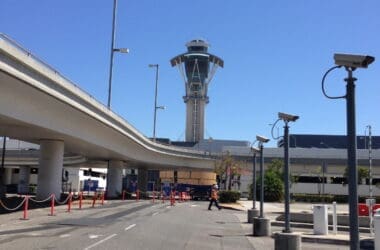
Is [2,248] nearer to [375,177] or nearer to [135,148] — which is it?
[135,148]

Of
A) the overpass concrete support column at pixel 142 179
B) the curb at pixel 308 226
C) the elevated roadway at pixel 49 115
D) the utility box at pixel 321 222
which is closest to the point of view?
the utility box at pixel 321 222

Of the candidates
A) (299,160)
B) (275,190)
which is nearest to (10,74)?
(275,190)

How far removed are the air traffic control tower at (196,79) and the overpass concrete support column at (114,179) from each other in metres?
103

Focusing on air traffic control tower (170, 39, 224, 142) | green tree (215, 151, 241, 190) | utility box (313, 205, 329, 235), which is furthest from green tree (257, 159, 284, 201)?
air traffic control tower (170, 39, 224, 142)

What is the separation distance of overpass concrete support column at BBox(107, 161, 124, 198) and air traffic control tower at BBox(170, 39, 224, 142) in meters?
103

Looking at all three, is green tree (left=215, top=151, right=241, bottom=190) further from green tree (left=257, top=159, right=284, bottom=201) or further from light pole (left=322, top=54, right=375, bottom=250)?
light pole (left=322, top=54, right=375, bottom=250)

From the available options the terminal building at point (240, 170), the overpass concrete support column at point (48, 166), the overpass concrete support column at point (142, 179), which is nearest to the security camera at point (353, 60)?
the overpass concrete support column at point (48, 166)

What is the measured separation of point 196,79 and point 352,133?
16480 centimetres

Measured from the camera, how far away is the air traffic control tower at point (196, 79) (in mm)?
167000

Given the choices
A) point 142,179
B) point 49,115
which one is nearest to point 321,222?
point 49,115

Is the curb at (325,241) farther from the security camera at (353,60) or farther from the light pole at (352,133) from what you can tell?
the security camera at (353,60)

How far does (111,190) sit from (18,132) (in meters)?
27.0

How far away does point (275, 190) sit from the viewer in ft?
218

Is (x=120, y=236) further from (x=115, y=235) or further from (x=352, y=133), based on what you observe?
(x=352, y=133)
